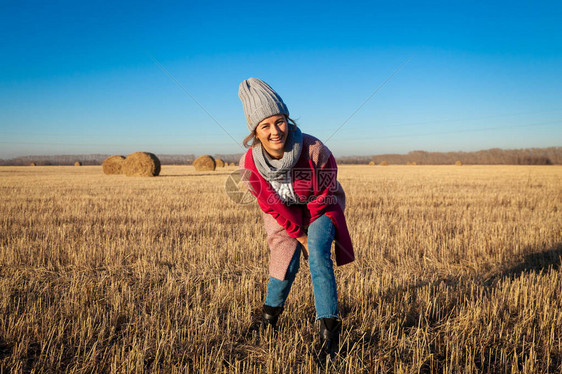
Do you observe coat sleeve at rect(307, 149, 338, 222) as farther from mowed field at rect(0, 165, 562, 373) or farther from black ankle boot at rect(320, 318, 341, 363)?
mowed field at rect(0, 165, 562, 373)

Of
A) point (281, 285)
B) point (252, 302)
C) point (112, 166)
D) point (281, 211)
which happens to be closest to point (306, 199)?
point (281, 211)

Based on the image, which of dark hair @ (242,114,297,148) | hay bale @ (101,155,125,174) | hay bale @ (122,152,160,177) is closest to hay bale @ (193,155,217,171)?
hay bale @ (101,155,125,174)

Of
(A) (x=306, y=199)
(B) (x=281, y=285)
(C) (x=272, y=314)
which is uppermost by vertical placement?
(A) (x=306, y=199)

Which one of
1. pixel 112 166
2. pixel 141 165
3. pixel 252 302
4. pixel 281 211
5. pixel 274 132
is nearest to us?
pixel 274 132

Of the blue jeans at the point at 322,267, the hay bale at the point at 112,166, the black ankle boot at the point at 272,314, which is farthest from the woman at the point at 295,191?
the hay bale at the point at 112,166

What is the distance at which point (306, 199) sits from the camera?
2.55 m

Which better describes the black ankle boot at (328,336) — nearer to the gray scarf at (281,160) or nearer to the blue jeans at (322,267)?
the blue jeans at (322,267)

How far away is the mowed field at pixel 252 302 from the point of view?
94.7 inches

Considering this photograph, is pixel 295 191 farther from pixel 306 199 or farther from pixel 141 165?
pixel 141 165

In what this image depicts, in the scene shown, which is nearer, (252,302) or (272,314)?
(272,314)

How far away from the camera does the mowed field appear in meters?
2.41

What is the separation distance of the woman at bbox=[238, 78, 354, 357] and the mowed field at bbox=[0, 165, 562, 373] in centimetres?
46

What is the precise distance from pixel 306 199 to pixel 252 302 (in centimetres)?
138

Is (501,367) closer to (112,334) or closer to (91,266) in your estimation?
(112,334)
